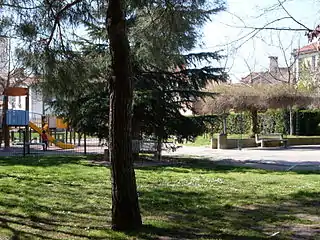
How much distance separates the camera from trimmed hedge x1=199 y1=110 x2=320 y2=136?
35000 mm

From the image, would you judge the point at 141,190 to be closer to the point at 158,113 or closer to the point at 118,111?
the point at 118,111

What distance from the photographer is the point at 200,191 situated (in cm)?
1006

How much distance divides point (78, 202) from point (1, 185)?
2841 mm

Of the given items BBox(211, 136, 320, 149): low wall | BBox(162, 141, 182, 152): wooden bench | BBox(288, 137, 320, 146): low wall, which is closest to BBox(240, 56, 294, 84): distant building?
BBox(288, 137, 320, 146): low wall

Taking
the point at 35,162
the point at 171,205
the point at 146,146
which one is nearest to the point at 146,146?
the point at 146,146

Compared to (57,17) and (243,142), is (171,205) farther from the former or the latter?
(243,142)

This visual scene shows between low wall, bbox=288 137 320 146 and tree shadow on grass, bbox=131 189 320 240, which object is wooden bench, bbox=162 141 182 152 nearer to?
tree shadow on grass, bbox=131 189 320 240

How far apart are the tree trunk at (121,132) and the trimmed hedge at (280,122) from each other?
28.6 meters

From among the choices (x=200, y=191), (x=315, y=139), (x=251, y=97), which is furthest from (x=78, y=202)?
(x=315, y=139)

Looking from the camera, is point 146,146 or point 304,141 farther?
point 304,141

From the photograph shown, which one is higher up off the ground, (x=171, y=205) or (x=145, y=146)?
(x=145, y=146)

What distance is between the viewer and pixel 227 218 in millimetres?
7266

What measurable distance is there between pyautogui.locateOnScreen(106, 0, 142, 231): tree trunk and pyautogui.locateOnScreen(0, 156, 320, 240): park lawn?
0.97 ft

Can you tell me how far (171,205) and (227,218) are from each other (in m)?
1.26
